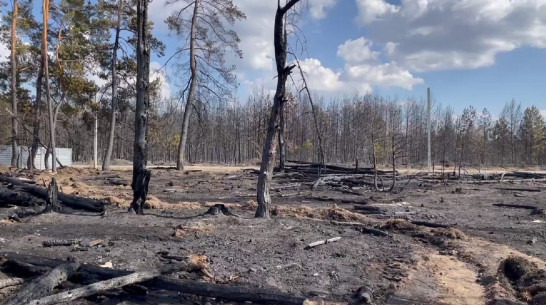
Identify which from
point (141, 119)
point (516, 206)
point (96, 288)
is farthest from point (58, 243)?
point (516, 206)

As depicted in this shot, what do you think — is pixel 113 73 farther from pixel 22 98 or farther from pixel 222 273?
pixel 222 273

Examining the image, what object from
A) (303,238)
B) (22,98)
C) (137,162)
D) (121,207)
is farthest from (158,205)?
(22,98)

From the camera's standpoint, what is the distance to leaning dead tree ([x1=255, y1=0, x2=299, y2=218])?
10172 millimetres

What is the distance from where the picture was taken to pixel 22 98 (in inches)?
1401

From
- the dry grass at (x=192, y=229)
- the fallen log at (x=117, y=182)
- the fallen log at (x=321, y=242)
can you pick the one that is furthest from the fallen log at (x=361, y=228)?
the fallen log at (x=117, y=182)

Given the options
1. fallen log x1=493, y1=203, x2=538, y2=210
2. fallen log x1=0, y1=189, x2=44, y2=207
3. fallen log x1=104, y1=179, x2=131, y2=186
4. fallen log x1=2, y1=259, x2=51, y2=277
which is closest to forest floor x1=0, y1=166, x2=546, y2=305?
fallen log x1=2, y1=259, x2=51, y2=277

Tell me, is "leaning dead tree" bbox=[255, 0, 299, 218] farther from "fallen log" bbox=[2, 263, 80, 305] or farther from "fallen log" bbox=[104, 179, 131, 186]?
"fallen log" bbox=[104, 179, 131, 186]

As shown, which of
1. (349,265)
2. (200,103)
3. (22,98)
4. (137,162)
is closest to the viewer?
(349,265)

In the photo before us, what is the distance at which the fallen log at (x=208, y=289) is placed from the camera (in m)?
5.38

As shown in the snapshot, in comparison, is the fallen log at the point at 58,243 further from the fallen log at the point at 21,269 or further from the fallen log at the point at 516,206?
the fallen log at the point at 516,206

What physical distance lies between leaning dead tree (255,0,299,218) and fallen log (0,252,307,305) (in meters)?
4.75

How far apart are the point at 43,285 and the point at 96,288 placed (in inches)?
21.3

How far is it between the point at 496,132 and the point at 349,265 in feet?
235

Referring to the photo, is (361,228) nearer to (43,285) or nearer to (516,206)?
(43,285)
